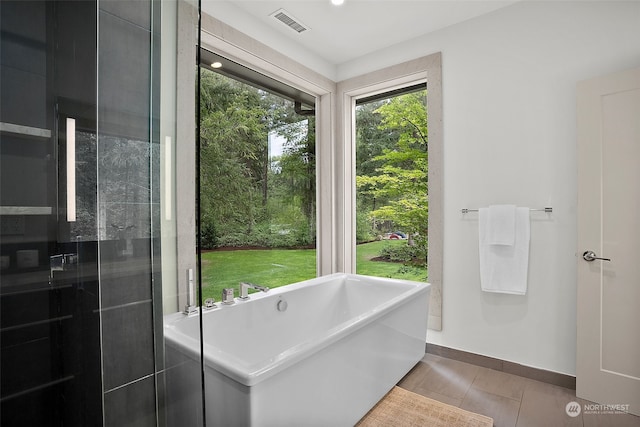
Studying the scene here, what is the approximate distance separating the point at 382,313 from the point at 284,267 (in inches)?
51.6

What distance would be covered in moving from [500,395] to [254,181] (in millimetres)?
2329

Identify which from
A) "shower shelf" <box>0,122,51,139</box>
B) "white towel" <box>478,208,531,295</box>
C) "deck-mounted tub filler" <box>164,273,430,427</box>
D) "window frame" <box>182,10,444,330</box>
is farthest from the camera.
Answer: "window frame" <box>182,10,444,330</box>

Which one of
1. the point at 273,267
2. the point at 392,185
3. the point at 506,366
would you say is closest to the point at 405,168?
the point at 392,185

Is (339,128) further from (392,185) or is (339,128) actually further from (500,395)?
(500,395)

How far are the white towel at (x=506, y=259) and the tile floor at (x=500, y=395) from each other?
2.05 feet

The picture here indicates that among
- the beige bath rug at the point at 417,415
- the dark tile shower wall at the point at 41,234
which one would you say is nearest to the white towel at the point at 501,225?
the beige bath rug at the point at 417,415

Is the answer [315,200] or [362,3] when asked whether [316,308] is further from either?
[362,3]

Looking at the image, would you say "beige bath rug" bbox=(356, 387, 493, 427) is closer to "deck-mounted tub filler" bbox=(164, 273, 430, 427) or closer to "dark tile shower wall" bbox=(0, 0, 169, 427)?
"deck-mounted tub filler" bbox=(164, 273, 430, 427)

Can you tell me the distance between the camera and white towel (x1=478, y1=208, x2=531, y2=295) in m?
2.40

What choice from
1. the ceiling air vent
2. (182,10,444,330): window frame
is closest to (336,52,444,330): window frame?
(182,10,444,330): window frame

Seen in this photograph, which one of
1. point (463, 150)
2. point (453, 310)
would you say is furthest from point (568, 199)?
point (453, 310)

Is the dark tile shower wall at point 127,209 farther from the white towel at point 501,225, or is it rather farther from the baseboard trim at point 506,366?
the baseboard trim at point 506,366

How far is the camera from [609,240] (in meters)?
2.05

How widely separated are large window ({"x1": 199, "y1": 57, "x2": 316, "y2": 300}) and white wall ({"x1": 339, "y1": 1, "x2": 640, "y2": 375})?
1304mm
